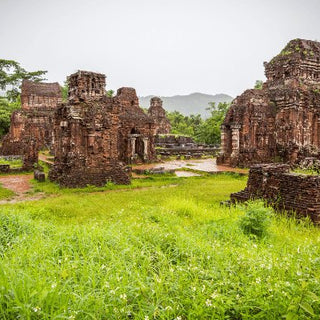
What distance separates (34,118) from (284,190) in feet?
108

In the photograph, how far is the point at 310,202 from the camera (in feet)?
25.8

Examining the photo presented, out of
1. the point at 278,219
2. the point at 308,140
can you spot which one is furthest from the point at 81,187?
the point at 308,140

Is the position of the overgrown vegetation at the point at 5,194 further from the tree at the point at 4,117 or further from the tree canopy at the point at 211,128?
the tree canopy at the point at 211,128

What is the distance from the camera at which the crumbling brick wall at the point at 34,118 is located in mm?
29797

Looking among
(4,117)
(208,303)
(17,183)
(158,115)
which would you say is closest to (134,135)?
(17,183)

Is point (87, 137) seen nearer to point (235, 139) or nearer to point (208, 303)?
point (235, 139)

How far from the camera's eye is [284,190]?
8.66 metres

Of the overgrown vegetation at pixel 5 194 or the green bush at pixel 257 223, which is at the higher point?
the green bush at pixel 257 223

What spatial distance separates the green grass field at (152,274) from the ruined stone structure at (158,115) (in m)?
36.9

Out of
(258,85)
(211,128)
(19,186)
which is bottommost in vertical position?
(19,186)

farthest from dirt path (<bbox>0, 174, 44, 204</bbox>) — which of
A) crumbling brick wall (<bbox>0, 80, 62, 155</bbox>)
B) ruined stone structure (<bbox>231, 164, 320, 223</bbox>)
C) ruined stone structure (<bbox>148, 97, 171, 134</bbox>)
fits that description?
ruined stone structure (<bbox>148, 97, 171, 134</bbox>)

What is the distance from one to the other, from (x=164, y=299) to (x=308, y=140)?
21.1 metres

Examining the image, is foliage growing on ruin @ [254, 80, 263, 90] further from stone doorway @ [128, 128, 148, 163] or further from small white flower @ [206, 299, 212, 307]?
small white flower @ [206, 299, 212, 307]

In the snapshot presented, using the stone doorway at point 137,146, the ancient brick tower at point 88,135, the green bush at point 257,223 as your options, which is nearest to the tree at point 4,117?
the stone doorway at point 137,146
